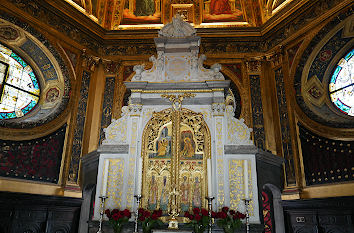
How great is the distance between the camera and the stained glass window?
7.82m

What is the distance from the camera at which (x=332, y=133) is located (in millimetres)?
7215

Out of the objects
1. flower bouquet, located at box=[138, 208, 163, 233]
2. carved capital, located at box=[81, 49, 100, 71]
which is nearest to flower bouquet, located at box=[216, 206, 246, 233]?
flower bouquet, located at box=[138, 208, 163, 233]

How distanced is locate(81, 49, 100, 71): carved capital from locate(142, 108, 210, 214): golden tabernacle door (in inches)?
177

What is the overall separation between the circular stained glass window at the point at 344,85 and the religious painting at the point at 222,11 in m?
4.09

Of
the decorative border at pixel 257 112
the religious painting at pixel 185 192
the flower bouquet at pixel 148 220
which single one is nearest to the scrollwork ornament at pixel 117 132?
the religious painting at pixel 185 192

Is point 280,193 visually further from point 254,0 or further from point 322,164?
point 254,0

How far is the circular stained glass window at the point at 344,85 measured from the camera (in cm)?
753

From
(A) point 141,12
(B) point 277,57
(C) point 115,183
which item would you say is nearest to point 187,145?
(C) point 115,183

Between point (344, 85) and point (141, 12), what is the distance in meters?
7.31

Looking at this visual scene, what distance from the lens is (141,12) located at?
→ 36.8 ft

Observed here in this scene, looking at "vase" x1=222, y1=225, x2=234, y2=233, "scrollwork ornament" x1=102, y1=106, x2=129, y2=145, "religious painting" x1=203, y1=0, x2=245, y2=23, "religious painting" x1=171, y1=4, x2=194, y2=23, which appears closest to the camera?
"vase" x1=222, y1=225, x2=234, y2=233

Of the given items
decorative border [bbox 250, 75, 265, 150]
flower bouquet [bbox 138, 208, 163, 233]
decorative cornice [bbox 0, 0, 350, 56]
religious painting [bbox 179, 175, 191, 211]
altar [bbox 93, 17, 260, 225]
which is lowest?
→ flower bouquet [bbox 138, 208, 163, 233]

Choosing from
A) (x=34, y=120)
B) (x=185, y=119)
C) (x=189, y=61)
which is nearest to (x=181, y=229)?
(x=185, y=119)

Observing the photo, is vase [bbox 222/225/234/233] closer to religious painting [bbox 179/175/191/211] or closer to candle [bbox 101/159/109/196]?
religious painting [bbox 179/175/191/211]
